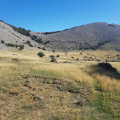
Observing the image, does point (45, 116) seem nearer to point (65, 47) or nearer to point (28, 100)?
point (28, 100)

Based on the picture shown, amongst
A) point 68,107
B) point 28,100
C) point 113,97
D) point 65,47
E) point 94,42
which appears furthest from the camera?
point 94,42

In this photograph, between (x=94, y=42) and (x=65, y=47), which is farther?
(x=94, y=42)

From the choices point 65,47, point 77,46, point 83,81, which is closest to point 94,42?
point 77,46

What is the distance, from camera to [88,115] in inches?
191

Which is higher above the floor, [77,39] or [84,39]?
[77,39]

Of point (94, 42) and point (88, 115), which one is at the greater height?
point (94, 42)

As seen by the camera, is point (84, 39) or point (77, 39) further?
point (77, 39)

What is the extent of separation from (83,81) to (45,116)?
221 inches

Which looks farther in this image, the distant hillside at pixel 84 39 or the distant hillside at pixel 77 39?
the distant hillside at pixel 84 39

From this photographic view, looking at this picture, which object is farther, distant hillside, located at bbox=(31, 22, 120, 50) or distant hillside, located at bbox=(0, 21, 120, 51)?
distant hillside, located at bbox=(31, 22, 120, 50)

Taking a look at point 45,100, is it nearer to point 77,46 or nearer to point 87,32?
point 77,46

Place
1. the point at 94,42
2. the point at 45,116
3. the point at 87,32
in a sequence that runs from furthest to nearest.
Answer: the point at 87,32
the point at 94,42
the point at 45,116

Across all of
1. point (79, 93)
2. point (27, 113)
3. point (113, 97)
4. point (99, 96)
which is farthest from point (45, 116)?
point (113, 97)

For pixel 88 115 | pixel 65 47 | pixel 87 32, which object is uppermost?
pixel 87 32
